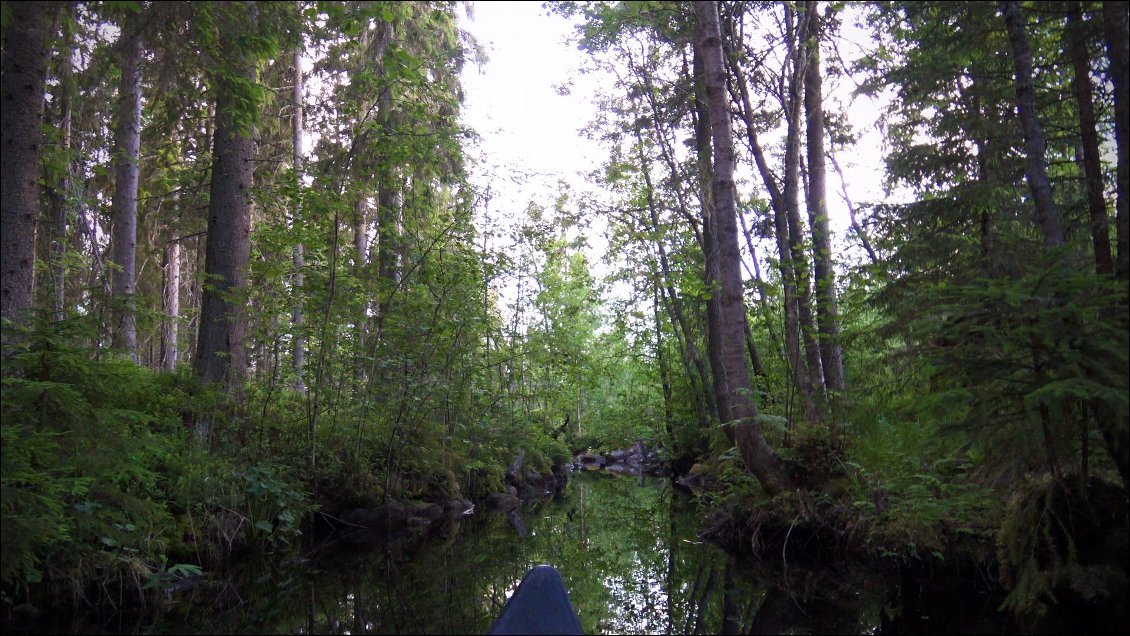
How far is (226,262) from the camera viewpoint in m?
9.38

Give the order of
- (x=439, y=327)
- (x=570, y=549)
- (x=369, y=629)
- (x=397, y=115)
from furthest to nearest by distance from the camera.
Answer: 1. (x=397, y=115)
2. (x=439, y=327)
3. (x=570, y=549)
4. (x=369, y=629)

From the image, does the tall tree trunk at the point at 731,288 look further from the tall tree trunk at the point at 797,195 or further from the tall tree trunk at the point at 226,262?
the tall tree trunk at the point at 226,262

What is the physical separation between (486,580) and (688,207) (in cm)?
906

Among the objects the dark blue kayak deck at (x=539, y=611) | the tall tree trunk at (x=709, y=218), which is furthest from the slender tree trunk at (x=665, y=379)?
the dark blue kayak deck at (x=539, y=611)

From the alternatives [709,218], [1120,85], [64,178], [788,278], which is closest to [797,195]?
[788,278]

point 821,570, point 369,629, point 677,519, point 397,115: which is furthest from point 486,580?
point 397,115

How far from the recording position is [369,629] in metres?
5.22

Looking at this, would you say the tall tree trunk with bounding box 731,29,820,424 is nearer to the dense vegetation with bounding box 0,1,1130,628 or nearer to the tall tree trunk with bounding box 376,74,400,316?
the dense vegetation with bounding box 0,1,1130,628

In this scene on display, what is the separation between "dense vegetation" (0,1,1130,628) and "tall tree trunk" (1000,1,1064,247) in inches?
1.1

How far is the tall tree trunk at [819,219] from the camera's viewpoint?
9352 mm

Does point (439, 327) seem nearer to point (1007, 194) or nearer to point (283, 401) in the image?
point (283, 401)

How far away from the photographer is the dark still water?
17.5 ft

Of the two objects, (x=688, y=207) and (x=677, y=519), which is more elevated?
(x=688, y=207)

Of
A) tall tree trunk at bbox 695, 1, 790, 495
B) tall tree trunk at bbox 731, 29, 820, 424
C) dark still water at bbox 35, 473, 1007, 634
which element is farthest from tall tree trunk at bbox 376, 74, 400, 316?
tall tree trunk at bbox 731, 29, 820, 424
